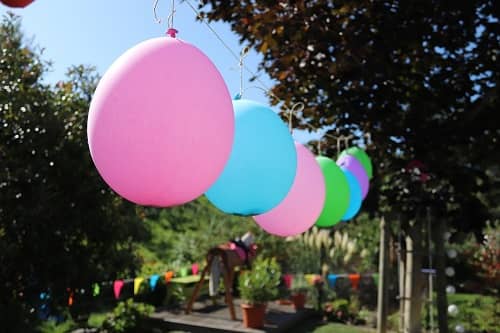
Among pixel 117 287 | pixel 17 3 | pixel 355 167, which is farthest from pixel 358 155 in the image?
pixel 117 287

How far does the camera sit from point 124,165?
1.26m

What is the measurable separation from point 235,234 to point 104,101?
935 centimetres

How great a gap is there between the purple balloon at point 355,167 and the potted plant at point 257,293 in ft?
10.6

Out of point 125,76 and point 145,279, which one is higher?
point 125,76

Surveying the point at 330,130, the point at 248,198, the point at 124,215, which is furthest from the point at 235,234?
the point at 248,198

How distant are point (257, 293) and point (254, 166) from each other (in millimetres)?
4815

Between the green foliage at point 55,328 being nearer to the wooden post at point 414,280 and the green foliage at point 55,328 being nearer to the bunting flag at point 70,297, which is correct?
the bunting flag at point 70,297

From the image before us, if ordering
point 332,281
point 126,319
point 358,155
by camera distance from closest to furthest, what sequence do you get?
point 358,155
point 126,319
point 332,281

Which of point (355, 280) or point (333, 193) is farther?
point (355, 280)

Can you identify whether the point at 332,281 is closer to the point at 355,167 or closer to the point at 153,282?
the point at 153,282

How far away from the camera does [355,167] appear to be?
3.23 meters

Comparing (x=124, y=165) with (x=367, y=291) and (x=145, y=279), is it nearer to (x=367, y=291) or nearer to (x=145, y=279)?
(x=145, y=279)

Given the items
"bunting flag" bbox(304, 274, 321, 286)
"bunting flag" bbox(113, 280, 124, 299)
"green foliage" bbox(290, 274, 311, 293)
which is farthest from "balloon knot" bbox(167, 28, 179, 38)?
"green foliage" bbox(290, 274, 311, 293)

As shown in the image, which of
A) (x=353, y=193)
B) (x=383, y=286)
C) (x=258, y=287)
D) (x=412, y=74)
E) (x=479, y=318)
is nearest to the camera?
(x=353, y=193)
